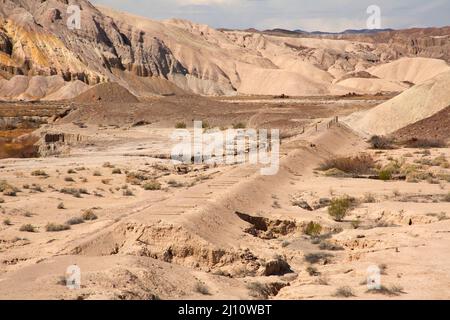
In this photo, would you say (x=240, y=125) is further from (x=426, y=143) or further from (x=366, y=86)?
(x=366, y=86)

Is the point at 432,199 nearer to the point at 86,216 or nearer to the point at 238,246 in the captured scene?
the point at 238,246

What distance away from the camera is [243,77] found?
142m

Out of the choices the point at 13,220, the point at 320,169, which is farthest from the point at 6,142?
the point at 13,220

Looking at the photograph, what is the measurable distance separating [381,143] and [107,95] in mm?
45180

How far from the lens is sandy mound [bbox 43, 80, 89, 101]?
311ft

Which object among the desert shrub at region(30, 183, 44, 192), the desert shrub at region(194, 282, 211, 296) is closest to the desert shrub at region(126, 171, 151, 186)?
the desert shrub at region(30, 183, 44, 192)

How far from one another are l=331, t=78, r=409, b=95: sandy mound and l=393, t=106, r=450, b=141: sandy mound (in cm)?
7926

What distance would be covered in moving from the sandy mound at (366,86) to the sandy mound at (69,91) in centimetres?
4969

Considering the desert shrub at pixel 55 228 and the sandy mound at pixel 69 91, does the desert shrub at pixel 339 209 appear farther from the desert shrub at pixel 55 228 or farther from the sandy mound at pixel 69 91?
the sandy mound at pixel 69 91

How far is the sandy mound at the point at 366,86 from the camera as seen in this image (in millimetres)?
122600

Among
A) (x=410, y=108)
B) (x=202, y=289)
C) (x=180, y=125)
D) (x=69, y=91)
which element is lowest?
(x=202, y=289)
